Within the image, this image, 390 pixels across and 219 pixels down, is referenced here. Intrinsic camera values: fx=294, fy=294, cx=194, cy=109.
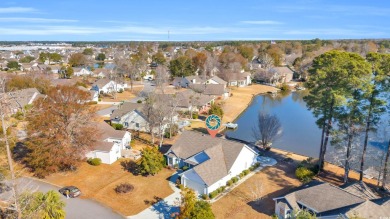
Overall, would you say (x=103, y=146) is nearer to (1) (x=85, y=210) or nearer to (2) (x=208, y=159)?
(1) (x=85, y=210)

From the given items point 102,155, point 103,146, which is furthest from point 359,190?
point 103,146

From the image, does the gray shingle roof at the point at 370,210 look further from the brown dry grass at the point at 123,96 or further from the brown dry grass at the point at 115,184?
the brown dry grass at the point at 123,96

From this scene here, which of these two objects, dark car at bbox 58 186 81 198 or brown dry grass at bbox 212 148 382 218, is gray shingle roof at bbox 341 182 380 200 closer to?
brown dry grass at bbox 212 148 382 218

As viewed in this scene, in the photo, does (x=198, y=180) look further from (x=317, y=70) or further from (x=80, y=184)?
(x=317, y=70)

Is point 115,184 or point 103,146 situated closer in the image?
point 115,184

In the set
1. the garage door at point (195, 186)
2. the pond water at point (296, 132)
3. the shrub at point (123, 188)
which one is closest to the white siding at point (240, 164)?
the garage door at point (195, 186)

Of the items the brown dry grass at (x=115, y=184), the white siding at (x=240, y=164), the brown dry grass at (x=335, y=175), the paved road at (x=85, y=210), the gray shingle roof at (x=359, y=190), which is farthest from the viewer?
the brown dry grass at (x=335, y=175)
